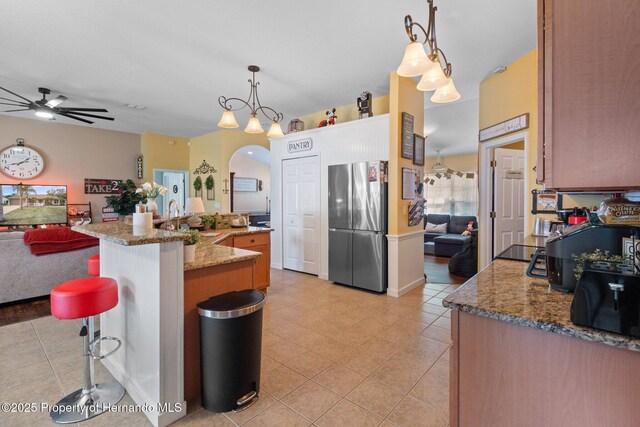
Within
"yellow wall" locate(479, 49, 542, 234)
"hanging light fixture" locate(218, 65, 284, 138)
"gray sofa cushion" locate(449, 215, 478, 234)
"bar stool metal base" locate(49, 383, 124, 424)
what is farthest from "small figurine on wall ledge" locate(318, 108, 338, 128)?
"gray sofa cushion" locate(449, 215, 478, 234)

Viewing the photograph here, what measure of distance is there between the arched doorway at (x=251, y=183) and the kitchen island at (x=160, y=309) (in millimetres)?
7137

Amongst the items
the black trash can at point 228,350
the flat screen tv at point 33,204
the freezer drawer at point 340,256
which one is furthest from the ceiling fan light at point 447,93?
the flat screen tv at point 33,204

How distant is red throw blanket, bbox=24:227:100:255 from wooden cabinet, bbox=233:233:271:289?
6.66 feet

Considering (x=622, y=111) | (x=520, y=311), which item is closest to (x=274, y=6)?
(x=622, y=111)

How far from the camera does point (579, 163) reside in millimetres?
863

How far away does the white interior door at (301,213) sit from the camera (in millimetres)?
4918

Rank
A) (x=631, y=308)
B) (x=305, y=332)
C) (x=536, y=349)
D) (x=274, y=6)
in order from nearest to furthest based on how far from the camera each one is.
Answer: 1. (x=631, y=308)
2. (x=536, y=349)
3. (x=274, y=6)
4. (x=305, y=332)

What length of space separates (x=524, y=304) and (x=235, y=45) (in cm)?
335

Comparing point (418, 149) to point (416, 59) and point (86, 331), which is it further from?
point (86, 331)

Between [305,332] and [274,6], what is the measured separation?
287cm

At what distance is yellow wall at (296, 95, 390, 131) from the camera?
4.45m

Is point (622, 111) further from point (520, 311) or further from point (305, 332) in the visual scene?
point (305, 332)

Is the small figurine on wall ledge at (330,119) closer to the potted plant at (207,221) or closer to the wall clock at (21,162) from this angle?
the potted plant at (207,221)

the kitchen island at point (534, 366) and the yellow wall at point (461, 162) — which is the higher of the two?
the yellow wall at point (461, 162)
